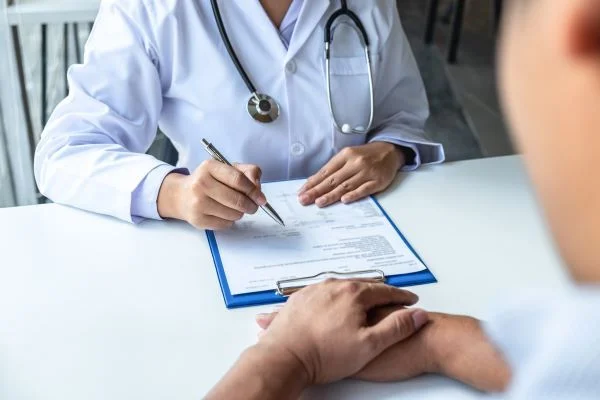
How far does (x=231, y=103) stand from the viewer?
1.20 metres

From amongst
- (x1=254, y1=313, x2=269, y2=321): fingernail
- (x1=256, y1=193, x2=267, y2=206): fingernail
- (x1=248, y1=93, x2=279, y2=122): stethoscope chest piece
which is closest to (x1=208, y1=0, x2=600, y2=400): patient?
(x1=254, y1=313, x2=269, y2=321): fingernail

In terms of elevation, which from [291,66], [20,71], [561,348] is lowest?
[20,71]

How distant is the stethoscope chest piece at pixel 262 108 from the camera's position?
1.19m


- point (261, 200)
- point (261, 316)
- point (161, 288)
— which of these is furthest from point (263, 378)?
point (261, 200)

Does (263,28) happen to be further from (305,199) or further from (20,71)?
(20,71)

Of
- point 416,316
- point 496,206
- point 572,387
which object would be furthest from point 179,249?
point 572,387

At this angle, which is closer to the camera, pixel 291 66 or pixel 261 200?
pixel 261 200

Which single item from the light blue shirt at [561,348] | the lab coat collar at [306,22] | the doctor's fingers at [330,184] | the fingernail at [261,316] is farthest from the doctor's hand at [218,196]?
the light blue shirt at [561,348]

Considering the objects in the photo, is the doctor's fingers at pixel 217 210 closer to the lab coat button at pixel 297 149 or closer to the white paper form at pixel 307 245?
the white paper form at pixel 307 245

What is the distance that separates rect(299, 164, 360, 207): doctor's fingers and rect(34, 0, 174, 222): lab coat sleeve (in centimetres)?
21

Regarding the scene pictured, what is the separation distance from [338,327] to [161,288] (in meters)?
0.24

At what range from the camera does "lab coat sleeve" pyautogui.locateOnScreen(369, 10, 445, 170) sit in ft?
4.17

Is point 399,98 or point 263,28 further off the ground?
point 263,28

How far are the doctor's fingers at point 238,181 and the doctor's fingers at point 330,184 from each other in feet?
0.36
